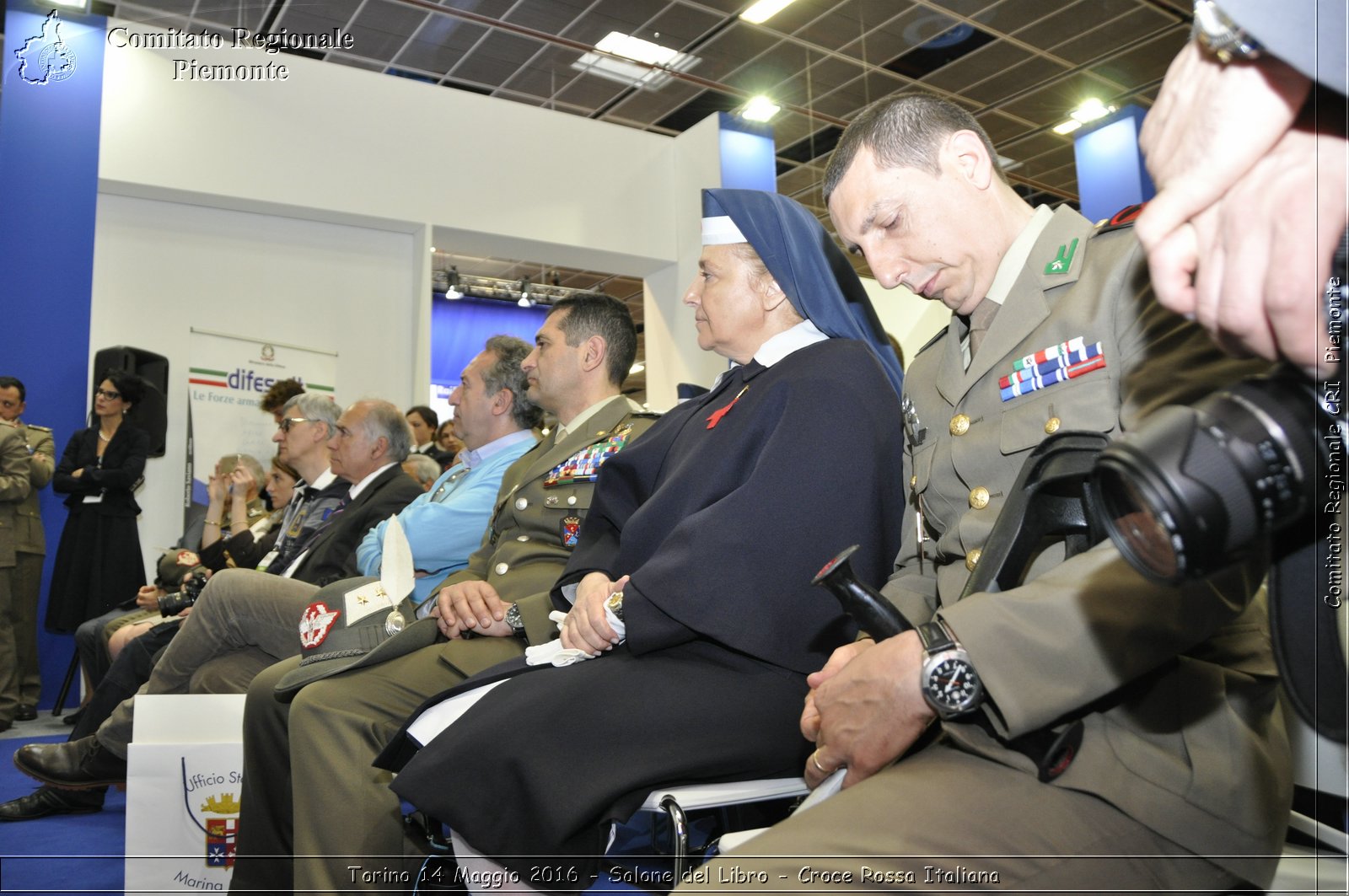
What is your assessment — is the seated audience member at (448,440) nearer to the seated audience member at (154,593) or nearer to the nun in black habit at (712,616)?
the seated audience member at (154,593)

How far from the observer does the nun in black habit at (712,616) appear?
4.60 ft

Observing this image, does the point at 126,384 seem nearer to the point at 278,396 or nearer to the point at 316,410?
the point at 278,396

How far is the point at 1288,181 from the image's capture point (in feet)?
2.03

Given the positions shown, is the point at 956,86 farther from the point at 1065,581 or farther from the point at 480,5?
the point at 1065,581

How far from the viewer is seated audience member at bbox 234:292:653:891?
199cm

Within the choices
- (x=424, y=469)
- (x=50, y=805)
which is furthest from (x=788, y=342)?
(x=424, y=469)

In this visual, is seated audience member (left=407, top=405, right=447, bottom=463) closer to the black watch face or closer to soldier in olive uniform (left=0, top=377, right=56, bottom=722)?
soldier in olive uniform (left=0, top=377, right=56, bottom=722)

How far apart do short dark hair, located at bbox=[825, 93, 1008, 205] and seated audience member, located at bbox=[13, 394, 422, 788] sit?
2.11m

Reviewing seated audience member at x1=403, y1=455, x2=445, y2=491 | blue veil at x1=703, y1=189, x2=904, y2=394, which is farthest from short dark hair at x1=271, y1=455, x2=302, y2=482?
blue veil at x1=703, y1=189, x2=904, y2=394

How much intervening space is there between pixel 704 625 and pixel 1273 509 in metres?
1.02

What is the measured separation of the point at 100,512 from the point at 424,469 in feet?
7.40

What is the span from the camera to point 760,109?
789 centimetres

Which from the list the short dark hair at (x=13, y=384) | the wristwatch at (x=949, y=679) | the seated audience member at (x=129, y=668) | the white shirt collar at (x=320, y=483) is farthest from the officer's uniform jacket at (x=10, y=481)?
the wristwatch at (x=949, y=679)

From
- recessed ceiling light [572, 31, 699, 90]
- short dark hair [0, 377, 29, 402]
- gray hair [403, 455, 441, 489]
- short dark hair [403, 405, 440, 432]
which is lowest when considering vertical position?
gray hair [403, 455, 441, 489]
